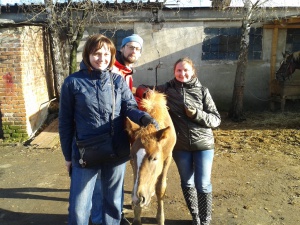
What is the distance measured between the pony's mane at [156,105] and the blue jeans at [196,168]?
0.46 meters

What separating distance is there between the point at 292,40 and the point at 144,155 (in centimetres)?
902

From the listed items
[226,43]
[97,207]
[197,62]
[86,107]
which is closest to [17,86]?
[97,207]

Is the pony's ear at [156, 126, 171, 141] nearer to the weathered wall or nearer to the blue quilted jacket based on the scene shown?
the blue quilted jacket

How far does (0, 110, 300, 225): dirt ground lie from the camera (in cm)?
346

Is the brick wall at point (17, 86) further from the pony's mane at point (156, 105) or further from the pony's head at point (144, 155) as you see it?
the pony's head at point (144, 155)

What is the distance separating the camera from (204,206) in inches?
117

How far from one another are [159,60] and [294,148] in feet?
17.0

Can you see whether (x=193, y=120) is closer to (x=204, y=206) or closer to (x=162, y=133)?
(x=162, y=133)

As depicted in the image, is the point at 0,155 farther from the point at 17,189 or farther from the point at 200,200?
the point at 200,200

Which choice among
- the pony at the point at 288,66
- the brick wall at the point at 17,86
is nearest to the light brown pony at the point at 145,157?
the brick wall at the point at 17,86

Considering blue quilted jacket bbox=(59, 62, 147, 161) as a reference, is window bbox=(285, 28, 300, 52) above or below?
above

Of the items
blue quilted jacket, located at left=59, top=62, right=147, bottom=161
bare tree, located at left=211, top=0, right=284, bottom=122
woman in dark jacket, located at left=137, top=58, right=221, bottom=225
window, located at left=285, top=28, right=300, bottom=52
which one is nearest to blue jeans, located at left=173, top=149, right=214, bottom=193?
woman in dark jacket, located at left=137, top=58, right=221, bottom=225

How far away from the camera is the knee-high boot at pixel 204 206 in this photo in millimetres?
2945

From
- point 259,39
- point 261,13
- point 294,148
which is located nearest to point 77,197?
point 294,148
